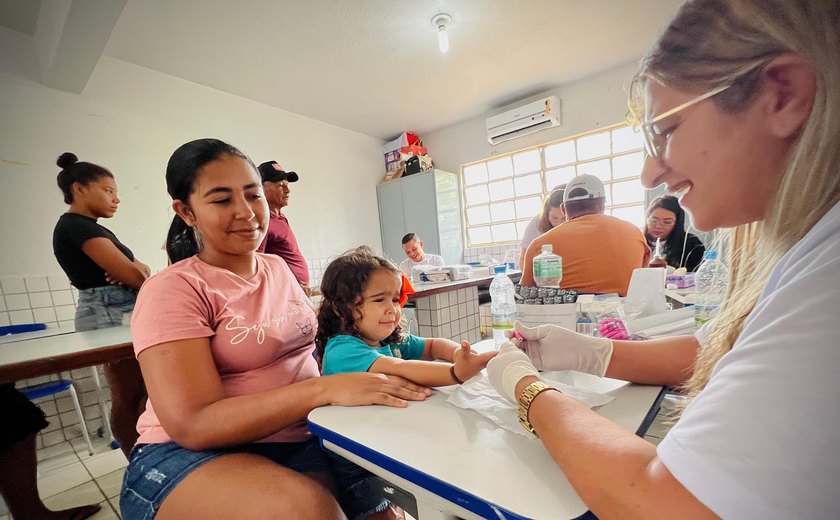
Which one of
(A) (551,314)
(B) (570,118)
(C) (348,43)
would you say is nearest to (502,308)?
(A) (551,314)

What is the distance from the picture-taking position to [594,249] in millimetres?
1767

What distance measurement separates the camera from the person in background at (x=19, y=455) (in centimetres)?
142

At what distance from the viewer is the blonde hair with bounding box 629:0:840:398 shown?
40 cm

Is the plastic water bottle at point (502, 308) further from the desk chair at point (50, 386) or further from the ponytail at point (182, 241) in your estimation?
the desk chair at point (50, 386)

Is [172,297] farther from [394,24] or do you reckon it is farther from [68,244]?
[394,24]

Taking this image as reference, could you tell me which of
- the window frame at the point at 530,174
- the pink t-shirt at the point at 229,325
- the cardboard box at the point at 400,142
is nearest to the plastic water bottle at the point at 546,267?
the pink t-shirt at the point at 229,325

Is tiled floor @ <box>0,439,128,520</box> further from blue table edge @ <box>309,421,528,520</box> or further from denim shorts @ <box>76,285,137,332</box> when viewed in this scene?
blue table edge @ <box>309,421,528,520</box>

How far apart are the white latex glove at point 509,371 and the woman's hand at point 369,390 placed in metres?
0.19

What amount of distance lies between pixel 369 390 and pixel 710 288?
111 centimetres

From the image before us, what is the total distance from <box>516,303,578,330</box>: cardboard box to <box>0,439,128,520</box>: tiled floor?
2.33 meters

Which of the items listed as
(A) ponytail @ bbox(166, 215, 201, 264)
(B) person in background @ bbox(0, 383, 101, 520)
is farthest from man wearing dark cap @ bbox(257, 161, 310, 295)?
(B) person in background @ bbox(0, 383, 101, 520)

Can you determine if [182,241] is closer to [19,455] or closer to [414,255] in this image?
[19,455]

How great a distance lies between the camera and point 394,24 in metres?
3.02

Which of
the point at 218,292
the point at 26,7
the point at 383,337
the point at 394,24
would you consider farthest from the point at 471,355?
the point at 26,7
